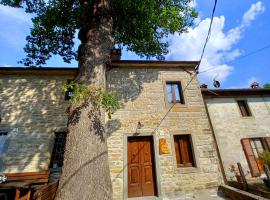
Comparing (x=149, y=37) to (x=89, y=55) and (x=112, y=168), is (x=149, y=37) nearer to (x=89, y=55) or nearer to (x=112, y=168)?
(x=89, y=55)

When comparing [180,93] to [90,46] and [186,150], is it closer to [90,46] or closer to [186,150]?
[186,150]

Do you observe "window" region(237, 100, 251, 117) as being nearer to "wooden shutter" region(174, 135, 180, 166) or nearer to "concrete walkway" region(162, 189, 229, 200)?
"wooden shutter" region(174, 135, 180, 166)

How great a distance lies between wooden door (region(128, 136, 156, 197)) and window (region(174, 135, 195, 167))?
110cm

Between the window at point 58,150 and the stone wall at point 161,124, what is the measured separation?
6.87ft

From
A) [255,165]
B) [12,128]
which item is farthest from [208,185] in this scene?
[12,128]

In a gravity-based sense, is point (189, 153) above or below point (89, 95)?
below

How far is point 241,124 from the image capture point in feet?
32.7

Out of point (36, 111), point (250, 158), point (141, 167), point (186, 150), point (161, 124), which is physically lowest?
point (141, 167)


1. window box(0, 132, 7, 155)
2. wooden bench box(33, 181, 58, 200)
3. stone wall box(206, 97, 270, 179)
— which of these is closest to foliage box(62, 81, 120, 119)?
wooden bench box(33, 181, 58, 200)

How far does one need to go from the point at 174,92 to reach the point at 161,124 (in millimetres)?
1866

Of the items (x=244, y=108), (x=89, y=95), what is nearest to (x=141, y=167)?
(x=89, y=95)

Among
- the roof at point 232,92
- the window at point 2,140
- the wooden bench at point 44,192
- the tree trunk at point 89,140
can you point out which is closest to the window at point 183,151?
the roof at point 232,92

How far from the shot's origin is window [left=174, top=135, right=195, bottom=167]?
7.03 meters

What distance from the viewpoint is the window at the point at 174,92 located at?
26.5 feet
